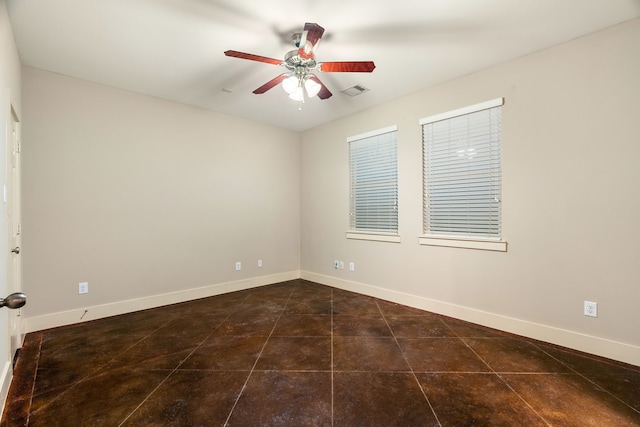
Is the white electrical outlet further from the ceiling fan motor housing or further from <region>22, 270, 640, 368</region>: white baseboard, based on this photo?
the ceiling fan motor housing

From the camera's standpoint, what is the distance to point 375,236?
3.97 metres

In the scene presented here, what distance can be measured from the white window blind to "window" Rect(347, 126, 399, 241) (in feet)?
1.58

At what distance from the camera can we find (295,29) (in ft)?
7.61

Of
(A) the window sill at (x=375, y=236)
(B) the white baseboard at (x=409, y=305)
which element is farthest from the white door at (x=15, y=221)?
(A) the window sill at (x=375, y=236)

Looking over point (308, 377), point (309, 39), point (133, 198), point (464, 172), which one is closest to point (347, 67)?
point (309, 39)

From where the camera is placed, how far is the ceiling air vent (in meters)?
3.34

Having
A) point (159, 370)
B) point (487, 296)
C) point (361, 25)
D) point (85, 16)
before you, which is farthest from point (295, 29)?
point (487, 296)

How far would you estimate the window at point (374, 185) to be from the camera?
151 inches

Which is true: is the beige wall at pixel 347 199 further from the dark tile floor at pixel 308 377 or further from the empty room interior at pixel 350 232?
the dark tile floor at pixel 308 377

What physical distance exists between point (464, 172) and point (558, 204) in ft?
2.88

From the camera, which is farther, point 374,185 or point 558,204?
point 374,185

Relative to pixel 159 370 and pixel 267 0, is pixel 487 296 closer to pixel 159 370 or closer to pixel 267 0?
Answer: pixel 159 370

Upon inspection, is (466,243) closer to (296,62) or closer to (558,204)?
(558,204)

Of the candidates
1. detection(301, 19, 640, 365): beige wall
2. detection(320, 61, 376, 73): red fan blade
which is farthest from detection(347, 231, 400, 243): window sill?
detection(320, 61, 376, 73): red fan blade
